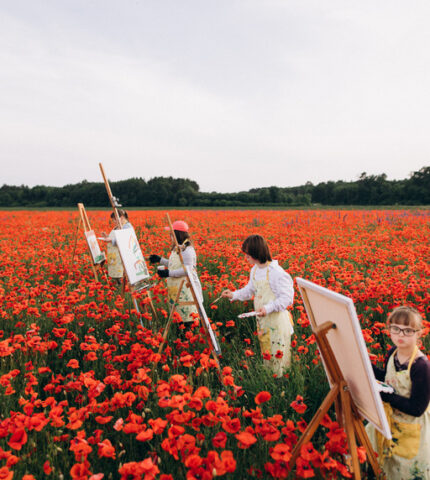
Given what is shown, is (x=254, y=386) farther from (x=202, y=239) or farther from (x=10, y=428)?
(x=202, y=239)

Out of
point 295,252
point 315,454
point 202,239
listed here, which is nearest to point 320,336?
point 315,454

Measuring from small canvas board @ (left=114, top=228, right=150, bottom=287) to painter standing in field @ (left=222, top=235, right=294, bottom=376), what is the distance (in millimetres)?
1777

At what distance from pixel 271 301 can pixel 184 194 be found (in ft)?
187

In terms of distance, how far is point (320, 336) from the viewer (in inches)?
60.9

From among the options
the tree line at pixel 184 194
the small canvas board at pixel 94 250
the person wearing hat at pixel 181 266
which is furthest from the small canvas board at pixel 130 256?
the tree line at pixel 184 194

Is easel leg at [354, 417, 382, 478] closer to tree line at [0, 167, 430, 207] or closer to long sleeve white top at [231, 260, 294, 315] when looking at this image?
long sleeve white top at [231, 260, 294, 315]

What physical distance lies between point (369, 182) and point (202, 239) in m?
64.0

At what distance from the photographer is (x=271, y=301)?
3.15m

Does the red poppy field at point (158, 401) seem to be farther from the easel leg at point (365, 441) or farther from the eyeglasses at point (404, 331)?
the eyeglasses at point (404, 331)

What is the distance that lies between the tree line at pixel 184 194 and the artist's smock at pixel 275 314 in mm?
44799

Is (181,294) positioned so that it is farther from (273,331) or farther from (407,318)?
(407,318)

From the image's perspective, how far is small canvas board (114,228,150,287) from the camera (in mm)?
4383

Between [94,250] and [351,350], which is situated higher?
[351,350]

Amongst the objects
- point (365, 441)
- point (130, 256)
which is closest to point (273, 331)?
point (365, 441)
